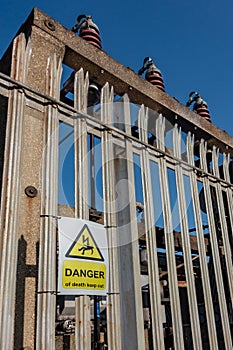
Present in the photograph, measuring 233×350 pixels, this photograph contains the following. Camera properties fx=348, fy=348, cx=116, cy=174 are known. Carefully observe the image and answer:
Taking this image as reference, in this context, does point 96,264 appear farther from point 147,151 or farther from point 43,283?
point 147,151

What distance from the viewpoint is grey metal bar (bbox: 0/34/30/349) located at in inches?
64.9

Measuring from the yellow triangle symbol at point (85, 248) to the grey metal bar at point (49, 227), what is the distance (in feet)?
0.40

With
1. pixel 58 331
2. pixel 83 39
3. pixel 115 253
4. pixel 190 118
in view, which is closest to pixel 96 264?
pixel 115 253

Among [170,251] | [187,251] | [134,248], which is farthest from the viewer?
[187,251]

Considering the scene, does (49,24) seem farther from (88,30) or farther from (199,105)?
(199,105)

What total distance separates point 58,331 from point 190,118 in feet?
8.34

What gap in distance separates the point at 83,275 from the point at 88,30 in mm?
2425

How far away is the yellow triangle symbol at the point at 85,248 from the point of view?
1.97 metres

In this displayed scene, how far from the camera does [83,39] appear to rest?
311 cm

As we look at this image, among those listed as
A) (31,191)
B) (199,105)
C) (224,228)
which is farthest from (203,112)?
(31,191)

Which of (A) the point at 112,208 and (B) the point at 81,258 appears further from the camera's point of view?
(A) the point at 112,208

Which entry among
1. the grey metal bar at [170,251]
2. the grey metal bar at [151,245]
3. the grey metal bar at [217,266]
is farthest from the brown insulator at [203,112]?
the grey metal bar at [151,245]

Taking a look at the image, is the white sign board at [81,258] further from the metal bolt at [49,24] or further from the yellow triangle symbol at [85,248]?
the metal bolt at [49,24]

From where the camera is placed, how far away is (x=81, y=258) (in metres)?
2.00
